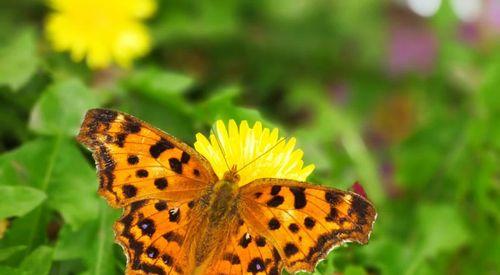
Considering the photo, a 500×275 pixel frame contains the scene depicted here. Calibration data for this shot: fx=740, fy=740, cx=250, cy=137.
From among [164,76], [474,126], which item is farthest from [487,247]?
[164,76]

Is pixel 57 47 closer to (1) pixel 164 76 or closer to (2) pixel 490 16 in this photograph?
(1) pixel 164 76

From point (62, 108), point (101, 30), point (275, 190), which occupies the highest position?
point (101, 30)

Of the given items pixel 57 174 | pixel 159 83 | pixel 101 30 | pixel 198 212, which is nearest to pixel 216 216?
pixel 198 212

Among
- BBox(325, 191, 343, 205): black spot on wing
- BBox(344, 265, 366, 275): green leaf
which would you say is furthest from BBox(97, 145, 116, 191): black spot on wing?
BBox(344, 265, 366, 275): green leaf

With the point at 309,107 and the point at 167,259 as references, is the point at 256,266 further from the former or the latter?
the point at 309,107

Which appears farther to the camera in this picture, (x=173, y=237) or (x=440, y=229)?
(x=440, y=229)

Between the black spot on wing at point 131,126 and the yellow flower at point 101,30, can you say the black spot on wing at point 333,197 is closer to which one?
the black spot on wing at point 131,126
